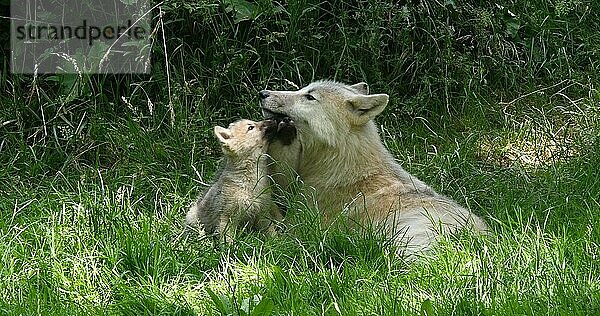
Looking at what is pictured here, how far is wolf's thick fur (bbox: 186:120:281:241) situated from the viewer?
18.8ft

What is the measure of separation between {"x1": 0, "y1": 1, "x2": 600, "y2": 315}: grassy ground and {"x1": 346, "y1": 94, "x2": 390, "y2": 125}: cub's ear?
80cm

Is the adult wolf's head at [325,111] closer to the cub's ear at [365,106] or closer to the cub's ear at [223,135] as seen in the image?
the cub's ear at [365,106]

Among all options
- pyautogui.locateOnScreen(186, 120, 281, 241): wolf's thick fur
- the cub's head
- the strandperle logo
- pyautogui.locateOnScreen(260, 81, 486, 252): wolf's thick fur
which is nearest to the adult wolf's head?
pyautogui.locateOnScreen(260, 81, 486, 252): wolf's thick fur

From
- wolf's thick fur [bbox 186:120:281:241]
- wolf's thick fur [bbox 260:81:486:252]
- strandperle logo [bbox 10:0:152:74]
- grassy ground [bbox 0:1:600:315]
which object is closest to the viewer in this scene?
grassy ground [bbox 0:1:600:315]

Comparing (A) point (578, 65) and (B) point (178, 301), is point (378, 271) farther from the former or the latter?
(A) point (578, 65)

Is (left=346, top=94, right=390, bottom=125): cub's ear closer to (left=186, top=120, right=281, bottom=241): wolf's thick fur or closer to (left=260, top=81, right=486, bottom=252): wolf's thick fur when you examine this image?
(left=260, top=81, right=486, bottom=252): wolf's thick fur

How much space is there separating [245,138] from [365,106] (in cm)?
95

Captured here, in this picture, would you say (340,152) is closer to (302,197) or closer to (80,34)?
(302,197)

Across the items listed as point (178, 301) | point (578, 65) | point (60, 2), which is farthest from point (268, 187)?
point (578, 65)

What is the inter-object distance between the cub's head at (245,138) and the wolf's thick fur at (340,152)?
24cm

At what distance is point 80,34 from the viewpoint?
25.8ft

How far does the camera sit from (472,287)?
4.51m

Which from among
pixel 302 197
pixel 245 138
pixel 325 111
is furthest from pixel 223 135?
pixel 325 111

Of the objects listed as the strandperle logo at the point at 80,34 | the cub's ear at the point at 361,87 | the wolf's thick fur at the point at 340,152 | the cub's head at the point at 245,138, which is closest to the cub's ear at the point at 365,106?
the wolf's thick fur at the point at 340,152
